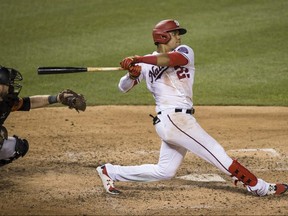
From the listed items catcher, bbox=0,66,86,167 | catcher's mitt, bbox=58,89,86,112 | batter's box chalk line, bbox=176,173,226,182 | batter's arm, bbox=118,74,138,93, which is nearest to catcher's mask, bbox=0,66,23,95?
catcher, bbox=0,66,86,167

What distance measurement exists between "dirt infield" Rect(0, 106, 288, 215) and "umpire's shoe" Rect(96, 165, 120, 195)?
0.09m

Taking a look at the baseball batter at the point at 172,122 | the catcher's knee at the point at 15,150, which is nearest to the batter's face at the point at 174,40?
the baseball batter at the point at 172,122

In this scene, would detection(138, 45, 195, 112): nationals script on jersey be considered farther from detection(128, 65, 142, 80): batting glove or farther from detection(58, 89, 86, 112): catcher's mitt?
detection(58, 89, 86, 112): catcher's mitt

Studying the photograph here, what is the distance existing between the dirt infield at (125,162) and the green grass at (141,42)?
0.97 metres

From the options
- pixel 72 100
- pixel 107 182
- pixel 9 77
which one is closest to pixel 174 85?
pixel 72 100

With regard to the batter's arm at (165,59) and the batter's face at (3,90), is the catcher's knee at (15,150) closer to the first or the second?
the batter's face at (3,90)

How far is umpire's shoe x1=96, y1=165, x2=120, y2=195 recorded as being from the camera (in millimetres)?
7469

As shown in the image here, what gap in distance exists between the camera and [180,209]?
688 centimetres

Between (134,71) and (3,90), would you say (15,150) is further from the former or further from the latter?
(134,71)

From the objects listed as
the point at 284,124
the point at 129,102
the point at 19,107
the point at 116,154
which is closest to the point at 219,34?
the point at 129,102

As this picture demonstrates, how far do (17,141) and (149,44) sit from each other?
23.8 ft

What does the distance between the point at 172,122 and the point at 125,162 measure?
1619 millimetres

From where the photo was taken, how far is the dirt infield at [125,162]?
7.01 meters

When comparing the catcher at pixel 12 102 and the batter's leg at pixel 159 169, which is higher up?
the catcher at pixel 12 102
